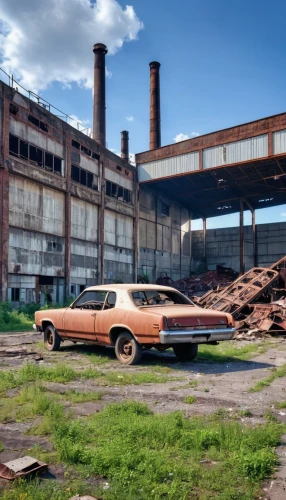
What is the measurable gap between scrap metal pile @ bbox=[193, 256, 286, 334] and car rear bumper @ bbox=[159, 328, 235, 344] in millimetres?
6711

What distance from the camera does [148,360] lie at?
8609 millimetres

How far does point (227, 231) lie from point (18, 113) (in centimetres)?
2407

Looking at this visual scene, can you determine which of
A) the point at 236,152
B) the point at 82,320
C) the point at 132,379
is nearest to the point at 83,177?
the point at 236,152

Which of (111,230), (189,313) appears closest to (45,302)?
(111,230)

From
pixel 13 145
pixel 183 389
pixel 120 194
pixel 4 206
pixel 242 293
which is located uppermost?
pixel 13 145

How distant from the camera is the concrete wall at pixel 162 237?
33031mm

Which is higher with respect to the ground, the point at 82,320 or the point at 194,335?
the point at 82,320

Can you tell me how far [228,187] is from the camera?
3459 centimetres

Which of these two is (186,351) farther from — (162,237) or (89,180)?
(162,237)

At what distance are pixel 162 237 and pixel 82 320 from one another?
87.6ft

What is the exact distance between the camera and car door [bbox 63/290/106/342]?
871 cm

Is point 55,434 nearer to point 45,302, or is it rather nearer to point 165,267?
point 45,302

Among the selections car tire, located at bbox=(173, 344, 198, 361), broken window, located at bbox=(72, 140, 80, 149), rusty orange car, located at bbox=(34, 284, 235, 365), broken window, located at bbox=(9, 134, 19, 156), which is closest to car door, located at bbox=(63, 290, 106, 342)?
rusty orange car, located at bbox=(34, 284, 235, 365)

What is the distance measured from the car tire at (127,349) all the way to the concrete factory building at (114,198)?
42.6 ft
